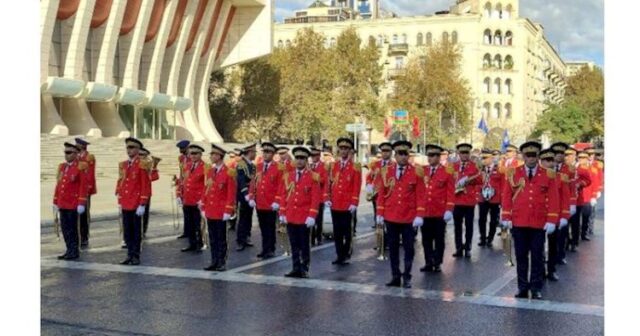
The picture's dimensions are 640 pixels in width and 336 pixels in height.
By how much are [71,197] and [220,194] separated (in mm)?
2808

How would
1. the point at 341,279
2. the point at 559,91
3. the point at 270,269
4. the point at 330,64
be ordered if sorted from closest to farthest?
the point at 341,279
the point at 270,269
the point at 330,64
the point at 559,91

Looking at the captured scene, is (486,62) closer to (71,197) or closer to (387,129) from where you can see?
(387,129)

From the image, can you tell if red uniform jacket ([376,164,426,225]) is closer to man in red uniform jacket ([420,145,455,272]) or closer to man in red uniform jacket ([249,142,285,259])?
man in red uniform jacket ([420,145,455,272])

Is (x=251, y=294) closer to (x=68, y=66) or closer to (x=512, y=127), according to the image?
(x=68, y=66)

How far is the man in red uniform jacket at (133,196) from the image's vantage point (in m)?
12.0

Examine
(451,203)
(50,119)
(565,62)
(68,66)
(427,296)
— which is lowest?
(427,296)

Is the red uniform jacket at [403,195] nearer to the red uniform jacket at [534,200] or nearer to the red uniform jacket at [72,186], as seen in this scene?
the red uniform jacket at [534,200]

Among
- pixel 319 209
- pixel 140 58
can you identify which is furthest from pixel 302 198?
pixel 140 58

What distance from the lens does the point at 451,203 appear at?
1188cm

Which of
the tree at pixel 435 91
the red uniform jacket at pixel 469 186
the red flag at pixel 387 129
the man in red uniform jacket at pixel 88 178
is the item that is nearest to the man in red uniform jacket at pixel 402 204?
the red uniform jacket at pixel 469 186

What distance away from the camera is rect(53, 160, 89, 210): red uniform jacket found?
12.4 metres

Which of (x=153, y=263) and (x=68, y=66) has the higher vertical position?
(x=68, y=66)

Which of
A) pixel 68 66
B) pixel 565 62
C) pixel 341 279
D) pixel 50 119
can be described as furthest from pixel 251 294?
pixel 565 62

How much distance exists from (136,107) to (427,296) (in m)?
38.7
